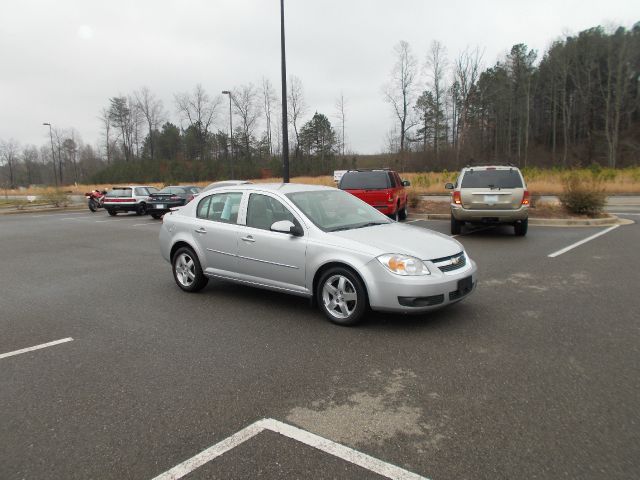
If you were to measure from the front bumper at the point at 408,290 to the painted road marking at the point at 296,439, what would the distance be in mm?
1978

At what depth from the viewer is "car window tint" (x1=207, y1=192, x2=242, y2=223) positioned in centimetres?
609

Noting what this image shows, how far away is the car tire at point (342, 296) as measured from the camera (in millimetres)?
4828

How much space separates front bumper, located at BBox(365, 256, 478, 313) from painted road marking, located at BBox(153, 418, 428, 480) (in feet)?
6.49

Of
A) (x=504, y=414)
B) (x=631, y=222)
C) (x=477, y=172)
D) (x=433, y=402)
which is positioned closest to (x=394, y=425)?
(x=433, y=402)

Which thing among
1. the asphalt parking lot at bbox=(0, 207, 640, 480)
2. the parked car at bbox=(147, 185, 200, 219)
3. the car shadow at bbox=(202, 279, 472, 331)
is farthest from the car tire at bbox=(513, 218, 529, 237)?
the parked car at bbox=(147, 185, 200, 219)

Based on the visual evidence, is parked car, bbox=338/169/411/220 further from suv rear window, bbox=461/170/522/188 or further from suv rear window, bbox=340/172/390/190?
suv rear window, bbox=461/170/522/188

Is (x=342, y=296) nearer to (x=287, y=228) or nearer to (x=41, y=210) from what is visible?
(x=287, y=228)

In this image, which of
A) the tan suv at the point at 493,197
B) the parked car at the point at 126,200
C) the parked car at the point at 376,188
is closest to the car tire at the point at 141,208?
the parked car at the point at 126,200

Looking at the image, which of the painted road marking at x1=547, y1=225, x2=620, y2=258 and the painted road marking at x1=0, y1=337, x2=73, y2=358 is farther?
the painted road marking at x1=547, y1=225, x2=620, y2=258

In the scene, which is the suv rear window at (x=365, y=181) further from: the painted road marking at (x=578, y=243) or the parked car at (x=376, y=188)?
the painted road marking at (x=578, y=243)

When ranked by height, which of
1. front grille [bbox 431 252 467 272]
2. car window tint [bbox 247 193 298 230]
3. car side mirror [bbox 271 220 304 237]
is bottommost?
front grille [bbox 431 252 467 272]

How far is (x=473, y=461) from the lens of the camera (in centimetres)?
261

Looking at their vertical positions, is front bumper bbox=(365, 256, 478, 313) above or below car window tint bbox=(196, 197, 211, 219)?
below

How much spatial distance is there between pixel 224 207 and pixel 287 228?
4.64ft
